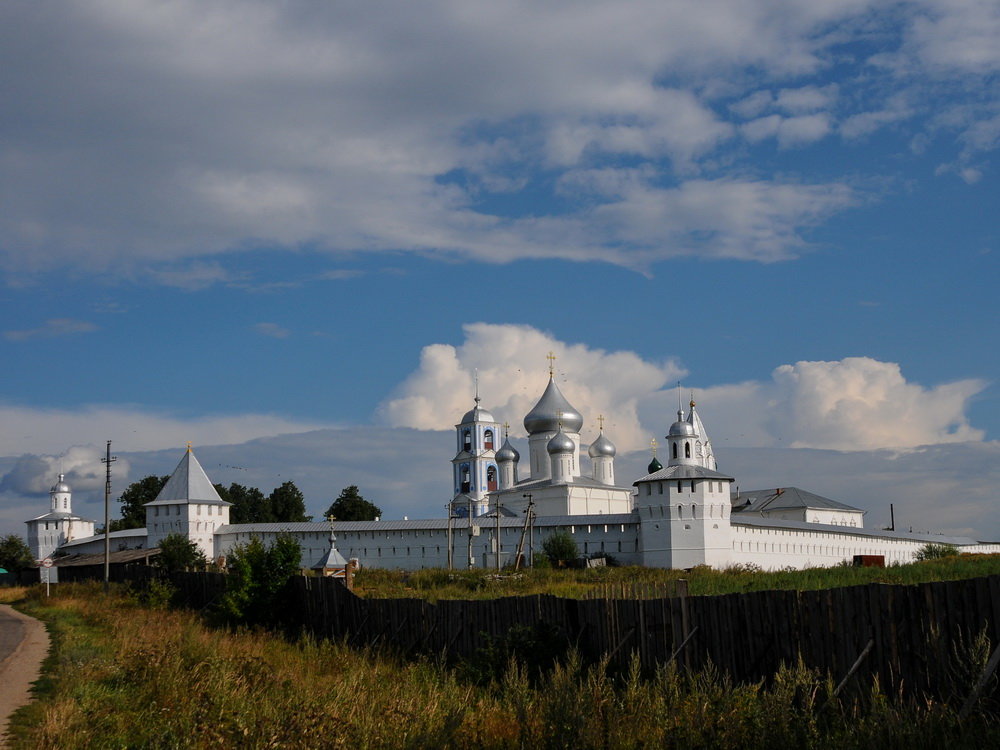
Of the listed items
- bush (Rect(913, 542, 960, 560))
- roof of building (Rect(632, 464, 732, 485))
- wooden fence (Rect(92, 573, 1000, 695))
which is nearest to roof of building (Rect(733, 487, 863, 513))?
bush (Rect(913, 542, 960, 560))

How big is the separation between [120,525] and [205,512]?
26700mm

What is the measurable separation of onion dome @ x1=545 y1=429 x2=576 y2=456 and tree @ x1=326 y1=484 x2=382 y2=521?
22845mm

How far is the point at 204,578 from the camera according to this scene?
1039 inches

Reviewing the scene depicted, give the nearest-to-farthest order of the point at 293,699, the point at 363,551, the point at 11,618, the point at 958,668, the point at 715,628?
the point at 958,668 < the point at 293,699 < the point at 715,628 < the point at 11,618 < the point at 363,551

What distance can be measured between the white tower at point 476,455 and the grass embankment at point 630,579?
27.8 metres

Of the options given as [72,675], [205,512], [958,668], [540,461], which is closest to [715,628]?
[958,668]

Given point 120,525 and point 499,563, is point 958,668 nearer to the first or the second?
point 499,563

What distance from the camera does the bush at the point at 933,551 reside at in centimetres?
5470

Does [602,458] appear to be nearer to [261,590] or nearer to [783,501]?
[783,501]

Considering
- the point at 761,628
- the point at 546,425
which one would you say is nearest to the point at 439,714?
the point at 761,628

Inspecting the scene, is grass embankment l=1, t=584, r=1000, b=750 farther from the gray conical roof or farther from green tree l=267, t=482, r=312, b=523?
green tree l=267, t=482, r=312, b=523

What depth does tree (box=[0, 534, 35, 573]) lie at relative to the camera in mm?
63781

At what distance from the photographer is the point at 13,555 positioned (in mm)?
64875

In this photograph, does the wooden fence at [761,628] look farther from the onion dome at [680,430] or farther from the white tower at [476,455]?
the white tower at [476,455]
